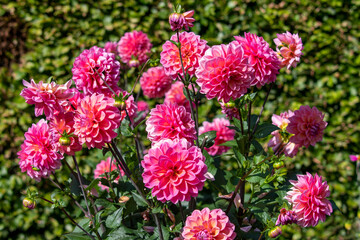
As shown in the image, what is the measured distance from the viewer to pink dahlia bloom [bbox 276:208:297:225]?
3.64ft

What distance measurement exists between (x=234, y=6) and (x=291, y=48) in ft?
5.75

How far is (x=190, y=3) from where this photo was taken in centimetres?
290

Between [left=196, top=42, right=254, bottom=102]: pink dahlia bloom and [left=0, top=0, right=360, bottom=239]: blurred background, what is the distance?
1882 millimetres

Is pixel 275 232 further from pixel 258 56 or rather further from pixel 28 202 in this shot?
pixel 28 202

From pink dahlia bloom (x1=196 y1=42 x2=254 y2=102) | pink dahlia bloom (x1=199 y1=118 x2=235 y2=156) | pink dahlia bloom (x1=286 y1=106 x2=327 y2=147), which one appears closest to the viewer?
pink dahlia bloom (x1=196 y1=42 x2=254 y2=102)

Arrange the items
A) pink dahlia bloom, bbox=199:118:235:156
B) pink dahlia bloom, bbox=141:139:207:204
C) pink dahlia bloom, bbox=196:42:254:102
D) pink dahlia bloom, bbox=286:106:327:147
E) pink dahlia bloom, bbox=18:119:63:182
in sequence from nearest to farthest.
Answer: pink dahlia bloom, bbox=141:139:207:204 < pink dahlia bloom, bbox=196:42:254:102 < pink dahlia bloom, bbox=18:119:63:182 < pink dahlia bloom, bbox=286:106:327:147 < pink dahlia bloom, bbox=199:118:235:156

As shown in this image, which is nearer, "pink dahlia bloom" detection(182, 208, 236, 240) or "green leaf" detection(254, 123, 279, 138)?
"pink dahlia bloom" detection(182, 208, 236, 240)

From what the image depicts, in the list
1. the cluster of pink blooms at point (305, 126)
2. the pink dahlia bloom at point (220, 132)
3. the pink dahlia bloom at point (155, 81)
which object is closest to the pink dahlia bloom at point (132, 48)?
the pink dahlia bloom at point (155, 81)

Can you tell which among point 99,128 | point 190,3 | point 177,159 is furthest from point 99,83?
point 190,3

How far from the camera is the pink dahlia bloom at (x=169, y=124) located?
1.08m

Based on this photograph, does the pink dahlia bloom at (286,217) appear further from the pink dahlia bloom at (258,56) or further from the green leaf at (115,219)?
the green leaf at (115,219)

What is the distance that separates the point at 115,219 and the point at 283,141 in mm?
727

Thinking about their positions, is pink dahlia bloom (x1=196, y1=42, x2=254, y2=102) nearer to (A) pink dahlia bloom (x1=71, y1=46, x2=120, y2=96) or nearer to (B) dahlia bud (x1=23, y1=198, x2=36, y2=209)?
(A) pink dahlia bloom (x1=71, y1=46, x2=120, y2=96)

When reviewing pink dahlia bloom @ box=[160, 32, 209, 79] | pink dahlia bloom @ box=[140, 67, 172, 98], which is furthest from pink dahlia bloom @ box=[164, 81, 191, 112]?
pink dahlia bloom @ box=[160, 32, 209, 79]
